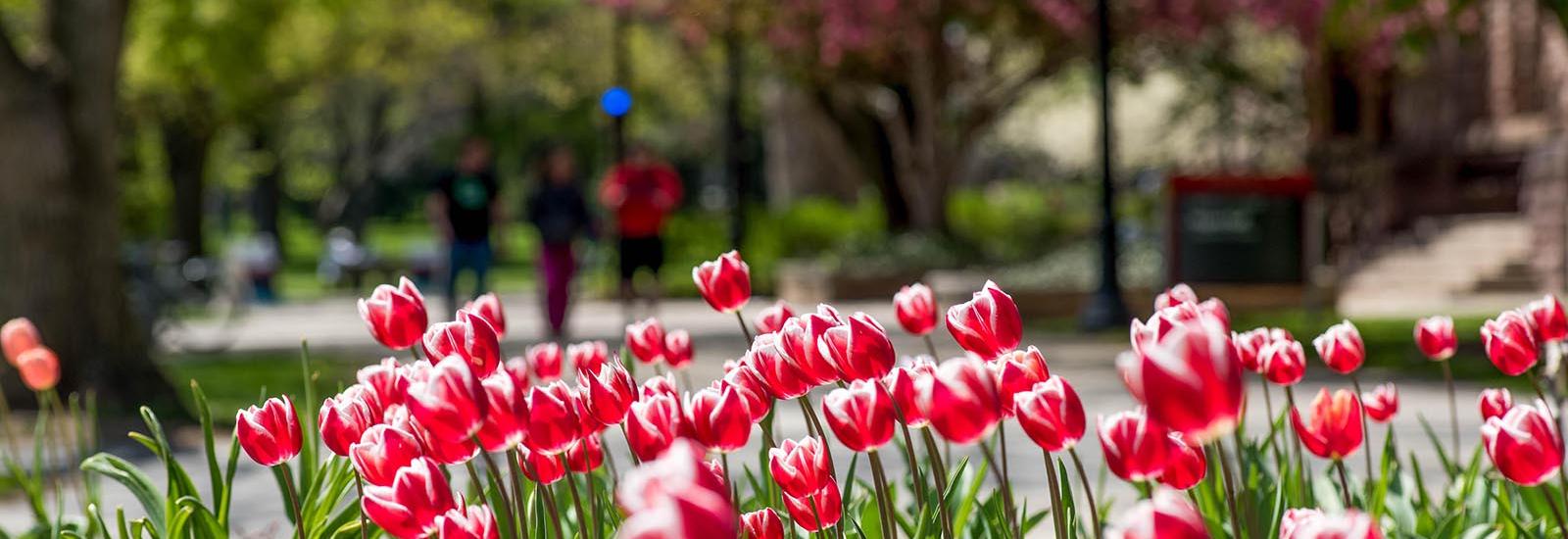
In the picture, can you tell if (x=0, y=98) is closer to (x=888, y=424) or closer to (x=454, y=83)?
(x=888, y=424)

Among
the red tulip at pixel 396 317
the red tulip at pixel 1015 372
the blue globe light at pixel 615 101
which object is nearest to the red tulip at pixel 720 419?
the red tulip at pixel 1015 372

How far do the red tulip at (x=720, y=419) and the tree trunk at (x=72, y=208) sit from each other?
9079mm

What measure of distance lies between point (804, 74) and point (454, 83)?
20907mm

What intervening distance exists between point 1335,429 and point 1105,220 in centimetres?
1368

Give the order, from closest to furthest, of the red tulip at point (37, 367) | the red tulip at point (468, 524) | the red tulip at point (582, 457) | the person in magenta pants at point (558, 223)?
the red tulip at point (468, 524) → the red tulip at point (582, 457) → the red tulip at point (37, 367) → the person in magenta pants at point (558, 223)

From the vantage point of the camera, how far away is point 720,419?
2430 millimetres

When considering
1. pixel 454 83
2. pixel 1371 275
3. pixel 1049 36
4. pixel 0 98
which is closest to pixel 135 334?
pixel 0 98

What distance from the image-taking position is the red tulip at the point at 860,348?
8.04ft

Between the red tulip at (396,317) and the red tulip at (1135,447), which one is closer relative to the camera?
the red tulip at (1135,447)

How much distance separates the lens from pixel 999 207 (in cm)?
3067

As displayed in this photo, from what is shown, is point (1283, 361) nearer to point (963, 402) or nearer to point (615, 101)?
point (963, 402)

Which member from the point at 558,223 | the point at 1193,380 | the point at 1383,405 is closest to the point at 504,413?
the point at 1193,380

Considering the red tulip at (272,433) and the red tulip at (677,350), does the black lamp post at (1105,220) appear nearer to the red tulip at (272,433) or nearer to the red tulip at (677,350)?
the red tulip at (677,350)

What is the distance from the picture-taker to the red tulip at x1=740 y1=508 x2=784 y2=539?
2.67 m
